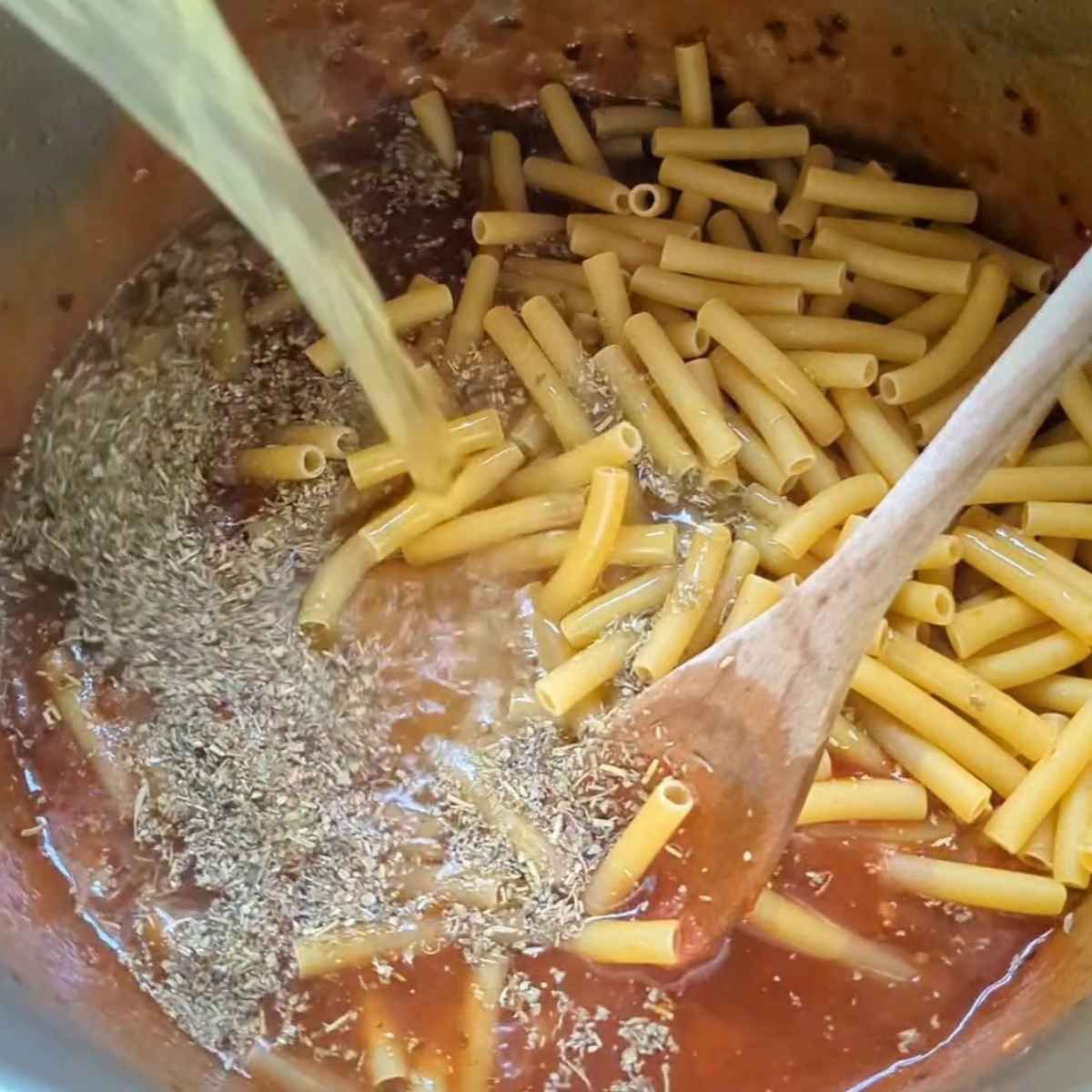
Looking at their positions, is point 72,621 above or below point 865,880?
above

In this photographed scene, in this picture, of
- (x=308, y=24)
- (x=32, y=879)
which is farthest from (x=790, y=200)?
(x=32, y=879)

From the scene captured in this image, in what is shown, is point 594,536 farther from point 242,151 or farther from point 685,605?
point 242,151

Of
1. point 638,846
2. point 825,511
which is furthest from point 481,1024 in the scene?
point 825,511

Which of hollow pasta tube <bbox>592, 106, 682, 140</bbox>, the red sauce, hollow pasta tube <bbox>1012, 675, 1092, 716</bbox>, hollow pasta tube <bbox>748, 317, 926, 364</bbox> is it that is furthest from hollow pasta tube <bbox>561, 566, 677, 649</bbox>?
hollow pasta tube <bbox>592, 106, 682, 140</bbox>

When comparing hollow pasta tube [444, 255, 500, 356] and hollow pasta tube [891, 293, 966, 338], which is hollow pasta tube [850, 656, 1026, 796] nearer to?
hollow pasta tube [891, 293, 966, 338]

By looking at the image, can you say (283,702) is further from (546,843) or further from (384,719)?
(546,843)
